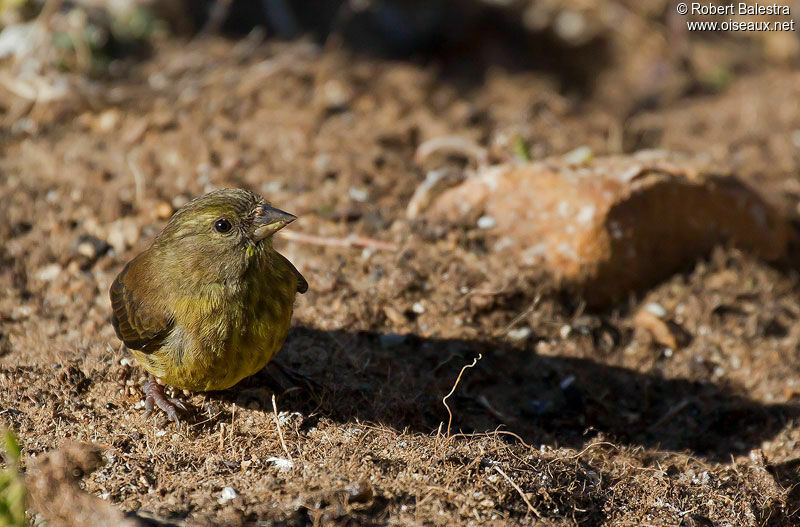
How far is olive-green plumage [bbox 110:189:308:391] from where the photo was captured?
153 inches

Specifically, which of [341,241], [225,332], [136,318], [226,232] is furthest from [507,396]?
[136,318]

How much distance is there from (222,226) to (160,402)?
0.96m

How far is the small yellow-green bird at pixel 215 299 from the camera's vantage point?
388 cm

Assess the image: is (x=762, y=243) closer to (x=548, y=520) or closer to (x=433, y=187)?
(x=433, y=187)

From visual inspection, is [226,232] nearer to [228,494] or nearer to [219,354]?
[219,354]

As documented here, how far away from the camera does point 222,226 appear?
398 centimetres

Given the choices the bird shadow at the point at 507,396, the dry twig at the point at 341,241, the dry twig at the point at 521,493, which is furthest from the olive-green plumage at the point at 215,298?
the dry twig at the point at 341,241

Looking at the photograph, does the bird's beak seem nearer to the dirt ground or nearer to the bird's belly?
the bird's belly

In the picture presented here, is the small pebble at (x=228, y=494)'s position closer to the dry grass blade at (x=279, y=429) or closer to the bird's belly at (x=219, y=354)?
the dry grass blade at (x=279, y=429)

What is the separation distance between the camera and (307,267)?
212 inches

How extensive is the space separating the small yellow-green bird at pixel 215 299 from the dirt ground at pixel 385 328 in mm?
326

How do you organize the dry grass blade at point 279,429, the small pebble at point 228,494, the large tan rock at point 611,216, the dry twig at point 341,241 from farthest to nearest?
the dry twig at point 341,241 < the large tan rock at point 611,216 < the dry grass blade at point 279,429 < the small pebble at point 228,494

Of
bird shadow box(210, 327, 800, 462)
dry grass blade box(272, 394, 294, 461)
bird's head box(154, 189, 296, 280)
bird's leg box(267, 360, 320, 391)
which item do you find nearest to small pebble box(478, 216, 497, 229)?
bird shadow box(210, 327, 800, 462)

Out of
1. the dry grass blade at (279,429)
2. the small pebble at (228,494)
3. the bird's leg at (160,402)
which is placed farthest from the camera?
the bird's leg at (160,402)
